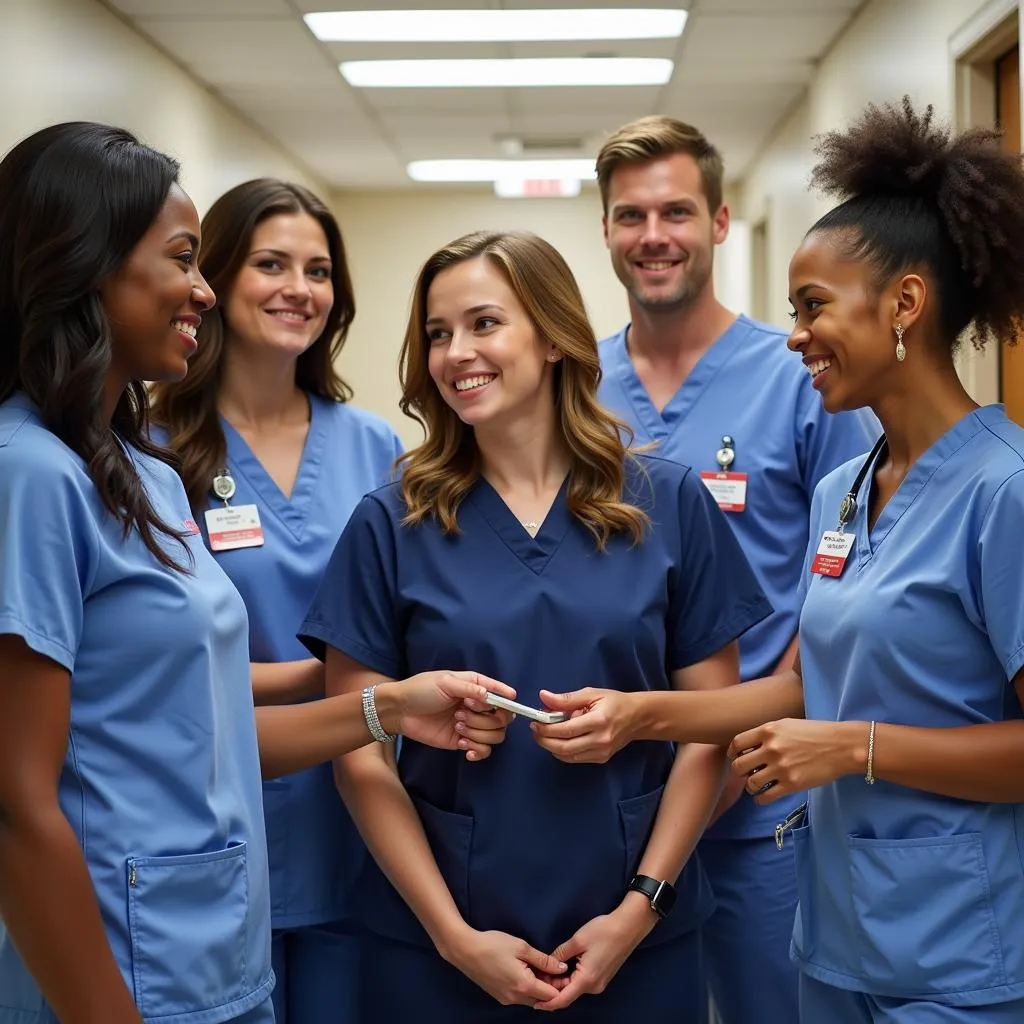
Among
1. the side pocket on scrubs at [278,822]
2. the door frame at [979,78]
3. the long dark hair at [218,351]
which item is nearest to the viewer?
the side pocket on scrubs at [278,822]

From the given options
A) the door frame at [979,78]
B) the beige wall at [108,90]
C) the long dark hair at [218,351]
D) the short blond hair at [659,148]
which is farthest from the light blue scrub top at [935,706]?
the beige wall at [108,90]

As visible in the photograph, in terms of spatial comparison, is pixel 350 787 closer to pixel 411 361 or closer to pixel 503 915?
Result: pixel 503 915

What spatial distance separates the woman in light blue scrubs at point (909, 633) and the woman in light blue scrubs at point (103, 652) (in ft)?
1.50

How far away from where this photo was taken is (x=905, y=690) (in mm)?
1434

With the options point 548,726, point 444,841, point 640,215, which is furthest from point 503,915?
point 640,215

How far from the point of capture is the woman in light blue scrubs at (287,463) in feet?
6.35

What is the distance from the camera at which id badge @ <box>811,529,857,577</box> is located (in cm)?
155

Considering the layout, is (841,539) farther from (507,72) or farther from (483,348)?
(507,72)

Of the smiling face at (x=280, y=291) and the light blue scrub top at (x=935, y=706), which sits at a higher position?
the smiling face at (x=280, y=291)

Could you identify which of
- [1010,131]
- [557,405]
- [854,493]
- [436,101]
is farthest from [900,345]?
[436,101]

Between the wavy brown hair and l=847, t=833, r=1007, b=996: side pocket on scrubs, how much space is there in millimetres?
541

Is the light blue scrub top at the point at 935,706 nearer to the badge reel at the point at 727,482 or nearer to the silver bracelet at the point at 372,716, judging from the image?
the silver bracelet at the point at 372,716

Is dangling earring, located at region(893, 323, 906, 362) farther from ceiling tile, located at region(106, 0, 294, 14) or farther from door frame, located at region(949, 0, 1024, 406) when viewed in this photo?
ceiling tile, located at region(106, 0, 294, 14)

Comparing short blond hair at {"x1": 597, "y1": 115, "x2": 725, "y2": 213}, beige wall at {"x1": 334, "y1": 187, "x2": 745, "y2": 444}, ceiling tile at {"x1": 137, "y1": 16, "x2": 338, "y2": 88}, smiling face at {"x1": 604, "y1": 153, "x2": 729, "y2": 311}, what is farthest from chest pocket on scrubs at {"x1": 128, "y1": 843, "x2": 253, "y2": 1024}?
beige wall at {"x1": 334, "y1": 187, "x2": 745, "y2": 444}
